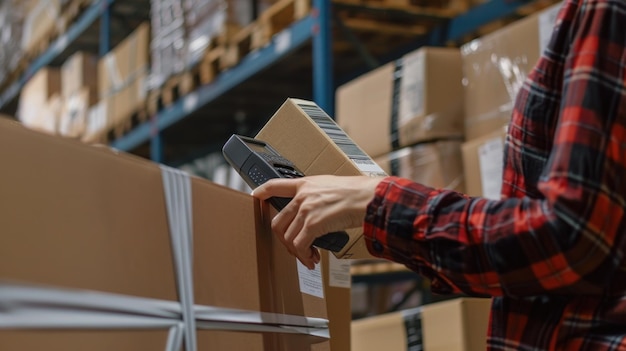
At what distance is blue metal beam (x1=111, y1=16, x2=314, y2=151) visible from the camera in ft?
12.7

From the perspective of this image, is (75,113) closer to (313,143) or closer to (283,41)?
(283,41)

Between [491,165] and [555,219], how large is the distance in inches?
67.1

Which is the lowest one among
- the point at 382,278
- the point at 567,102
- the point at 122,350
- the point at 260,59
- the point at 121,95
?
the point at 122,350

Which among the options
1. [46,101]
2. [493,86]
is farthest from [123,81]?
[493,86]

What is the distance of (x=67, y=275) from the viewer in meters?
0.94

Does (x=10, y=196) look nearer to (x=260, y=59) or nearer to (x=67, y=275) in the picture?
(x=67, y=275)

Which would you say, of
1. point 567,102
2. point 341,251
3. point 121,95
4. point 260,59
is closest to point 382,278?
point 260,59

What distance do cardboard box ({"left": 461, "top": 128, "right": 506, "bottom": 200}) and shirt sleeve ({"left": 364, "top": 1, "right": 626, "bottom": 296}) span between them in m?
1.54

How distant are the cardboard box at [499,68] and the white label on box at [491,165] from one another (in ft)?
0.40

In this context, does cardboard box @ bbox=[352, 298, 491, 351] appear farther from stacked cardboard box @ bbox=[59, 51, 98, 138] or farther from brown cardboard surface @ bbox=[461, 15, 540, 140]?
stacked cardboard box @ bbox=[59, 51, 98, 138]

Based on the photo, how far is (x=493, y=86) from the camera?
2.80m

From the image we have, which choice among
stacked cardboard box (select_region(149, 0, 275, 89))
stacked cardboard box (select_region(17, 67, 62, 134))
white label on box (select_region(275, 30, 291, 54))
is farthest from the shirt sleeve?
stacked cardboard box (select_region(17, 67, 62, 134))

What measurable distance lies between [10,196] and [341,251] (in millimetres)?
571

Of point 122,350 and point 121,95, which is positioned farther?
point 121,95
